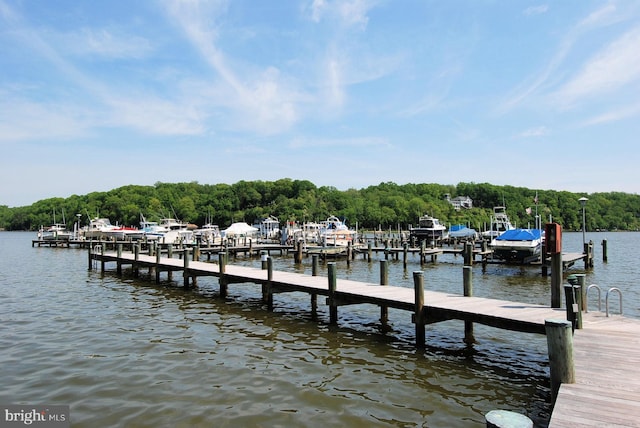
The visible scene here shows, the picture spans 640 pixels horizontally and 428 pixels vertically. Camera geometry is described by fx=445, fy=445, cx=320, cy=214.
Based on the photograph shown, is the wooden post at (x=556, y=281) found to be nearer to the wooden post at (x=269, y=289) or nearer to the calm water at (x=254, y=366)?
the calm water at (x=254, y=366)

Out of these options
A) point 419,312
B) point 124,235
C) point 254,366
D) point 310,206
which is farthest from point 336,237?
point 310,206

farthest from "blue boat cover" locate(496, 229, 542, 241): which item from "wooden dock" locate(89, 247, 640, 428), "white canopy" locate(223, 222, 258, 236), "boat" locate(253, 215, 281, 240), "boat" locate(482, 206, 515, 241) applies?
"boat" locate(253, 215, 281, 240)

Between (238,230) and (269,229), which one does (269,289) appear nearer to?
(238,230)

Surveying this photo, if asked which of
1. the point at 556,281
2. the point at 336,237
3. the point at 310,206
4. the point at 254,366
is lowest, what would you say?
the point at 254,366

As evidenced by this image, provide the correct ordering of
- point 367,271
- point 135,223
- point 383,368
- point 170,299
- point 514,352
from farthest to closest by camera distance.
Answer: point 135,223, point 367,271, point 170,299, point 514,352, point 383,368

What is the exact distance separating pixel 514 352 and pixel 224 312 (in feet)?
33.7

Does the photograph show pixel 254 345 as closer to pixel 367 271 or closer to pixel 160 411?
pixel 160 411

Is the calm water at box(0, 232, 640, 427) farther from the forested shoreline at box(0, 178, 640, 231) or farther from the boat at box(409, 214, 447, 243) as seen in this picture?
the forested shoreline at box(0, 178, 640, 231)

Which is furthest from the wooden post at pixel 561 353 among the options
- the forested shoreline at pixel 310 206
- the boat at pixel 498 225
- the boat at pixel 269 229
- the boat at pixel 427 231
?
the forested shoreline at pixel 310 206

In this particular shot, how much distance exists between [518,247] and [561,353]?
98.6 ft

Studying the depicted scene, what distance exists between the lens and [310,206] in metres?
122

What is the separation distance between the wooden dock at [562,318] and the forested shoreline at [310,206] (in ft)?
316

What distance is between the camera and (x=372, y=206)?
140 meters

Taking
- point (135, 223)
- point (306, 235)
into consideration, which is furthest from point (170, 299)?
point (135, 223)
